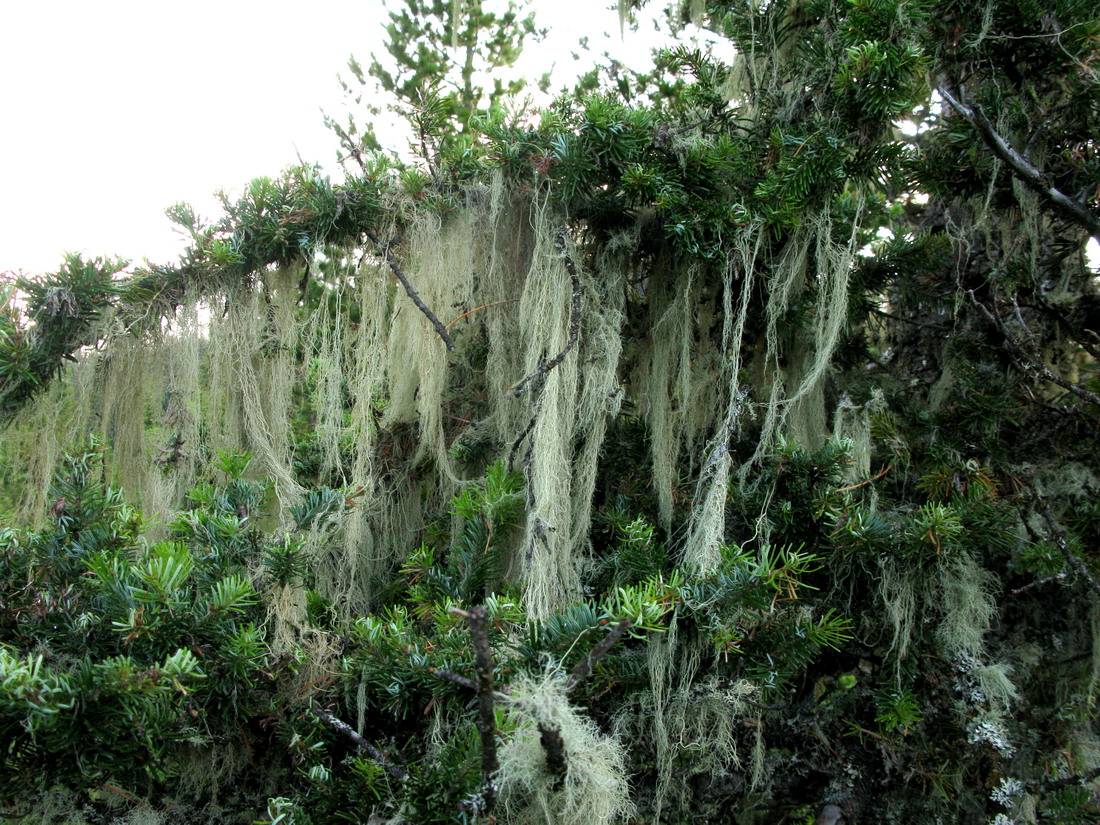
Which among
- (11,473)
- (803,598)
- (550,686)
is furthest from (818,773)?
(11,473)

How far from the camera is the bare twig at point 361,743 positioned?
1.61 metres

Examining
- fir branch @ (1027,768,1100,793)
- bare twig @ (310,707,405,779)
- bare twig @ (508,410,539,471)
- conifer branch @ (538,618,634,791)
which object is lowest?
fir branch @ (1027,768,1100,793)

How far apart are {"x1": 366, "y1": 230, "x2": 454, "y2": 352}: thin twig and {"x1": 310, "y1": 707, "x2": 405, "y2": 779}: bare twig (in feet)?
3.75

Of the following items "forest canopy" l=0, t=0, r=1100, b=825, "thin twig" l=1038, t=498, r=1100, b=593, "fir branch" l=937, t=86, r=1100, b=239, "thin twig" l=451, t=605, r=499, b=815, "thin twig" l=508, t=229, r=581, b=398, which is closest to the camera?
"thin twig" l=451, t=605, r=499, b=815

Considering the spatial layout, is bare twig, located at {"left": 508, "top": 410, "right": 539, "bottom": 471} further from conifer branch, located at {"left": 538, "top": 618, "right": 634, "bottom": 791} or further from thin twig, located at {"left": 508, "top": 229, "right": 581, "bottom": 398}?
conifer branch, located at {"left": 538, "top": 618, "right": 634, "bottom": 791}

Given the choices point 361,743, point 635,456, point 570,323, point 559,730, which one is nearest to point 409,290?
point 570,323

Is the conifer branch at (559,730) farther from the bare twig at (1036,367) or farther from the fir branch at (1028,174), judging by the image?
the fir branch at (1028,174)

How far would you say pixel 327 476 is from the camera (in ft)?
8.44

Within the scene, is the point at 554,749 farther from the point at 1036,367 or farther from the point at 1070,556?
the point at 1036,367

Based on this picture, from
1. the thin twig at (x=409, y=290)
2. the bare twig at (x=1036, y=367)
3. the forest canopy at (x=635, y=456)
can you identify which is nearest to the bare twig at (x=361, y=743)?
the forest canopy at (x=635, y=456)

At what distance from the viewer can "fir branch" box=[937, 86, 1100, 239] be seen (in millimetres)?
2330

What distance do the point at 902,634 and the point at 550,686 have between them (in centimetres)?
129

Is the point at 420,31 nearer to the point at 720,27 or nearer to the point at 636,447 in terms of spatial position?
the point at 720,27

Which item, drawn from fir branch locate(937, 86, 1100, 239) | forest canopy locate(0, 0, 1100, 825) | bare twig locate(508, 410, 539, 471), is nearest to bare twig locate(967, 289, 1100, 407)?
forest canopy locate(0, 0, 1100, 825)
